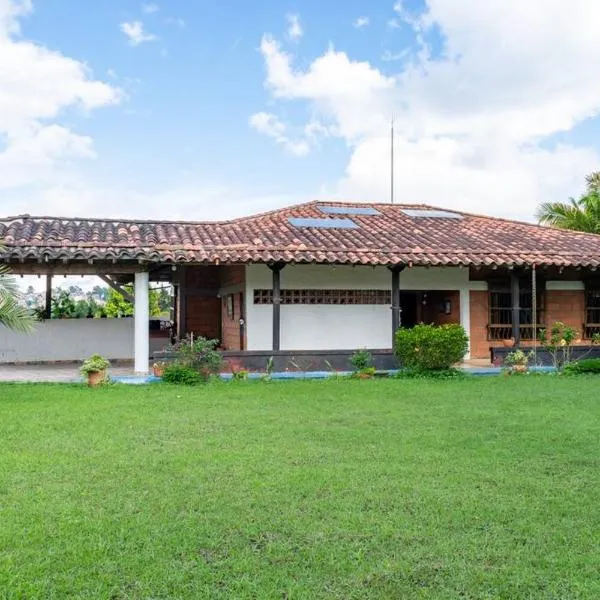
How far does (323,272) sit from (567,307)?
6.65 meters

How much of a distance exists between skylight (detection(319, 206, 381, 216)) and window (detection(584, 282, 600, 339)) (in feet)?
20.0

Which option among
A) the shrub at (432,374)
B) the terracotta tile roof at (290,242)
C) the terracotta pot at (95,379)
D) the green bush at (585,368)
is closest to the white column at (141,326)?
the terracotta tile roof at (290,242)

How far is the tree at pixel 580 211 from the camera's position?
819 inches

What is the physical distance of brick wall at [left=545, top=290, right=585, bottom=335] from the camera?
16.6 m

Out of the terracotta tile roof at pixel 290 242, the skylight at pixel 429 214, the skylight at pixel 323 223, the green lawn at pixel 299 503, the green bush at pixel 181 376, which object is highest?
the skylight at pixel 429 214

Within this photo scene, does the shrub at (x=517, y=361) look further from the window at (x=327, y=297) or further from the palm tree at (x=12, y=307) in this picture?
the palm tree at (x=12, y=307)

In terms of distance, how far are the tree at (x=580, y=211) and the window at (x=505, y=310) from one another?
19.6 ft

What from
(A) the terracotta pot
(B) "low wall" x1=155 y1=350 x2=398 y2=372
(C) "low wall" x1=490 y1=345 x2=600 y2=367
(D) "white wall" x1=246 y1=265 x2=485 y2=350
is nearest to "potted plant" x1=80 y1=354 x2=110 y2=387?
(A) the terracotta pot

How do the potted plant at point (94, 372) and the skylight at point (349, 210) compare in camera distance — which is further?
the skylight at point (349, 210)

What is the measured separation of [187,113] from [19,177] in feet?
19.2

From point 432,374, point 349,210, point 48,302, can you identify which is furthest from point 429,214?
point 48,302

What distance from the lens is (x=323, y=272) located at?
15.1 metres

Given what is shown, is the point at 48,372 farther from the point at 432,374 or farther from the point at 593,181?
the point at 593,181

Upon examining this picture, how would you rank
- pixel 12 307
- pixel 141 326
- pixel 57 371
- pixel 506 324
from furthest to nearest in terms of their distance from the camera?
1. pixel 506 324
2. pixel 57 371
3. pixel 141 326
4. pixel 12 307
